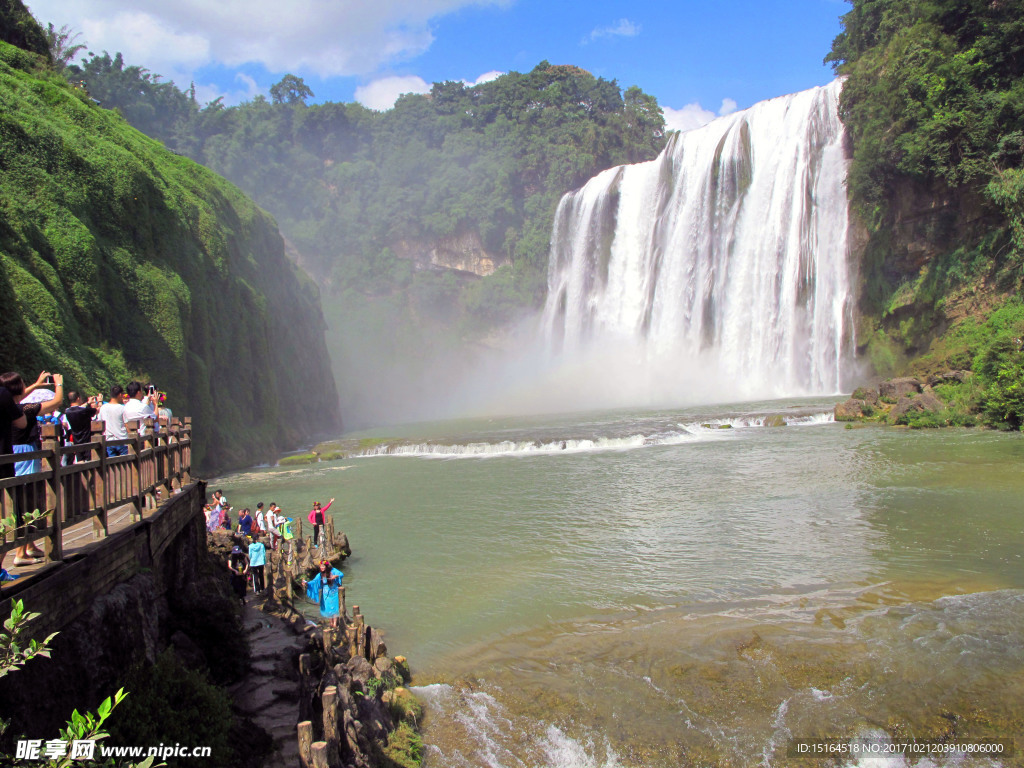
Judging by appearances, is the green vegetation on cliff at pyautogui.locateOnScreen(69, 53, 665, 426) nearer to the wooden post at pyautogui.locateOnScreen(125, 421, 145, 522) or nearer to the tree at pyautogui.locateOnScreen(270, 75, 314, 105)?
the tree at pyautogui.locateOnScreen(270, 75, 314, 105)

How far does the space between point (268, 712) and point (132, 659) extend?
208 cm

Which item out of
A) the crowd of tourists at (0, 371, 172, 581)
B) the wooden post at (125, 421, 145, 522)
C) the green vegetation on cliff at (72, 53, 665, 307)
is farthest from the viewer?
the green vegetation on cliff at (72, 53, 665, 307)

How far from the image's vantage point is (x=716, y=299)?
137 feet

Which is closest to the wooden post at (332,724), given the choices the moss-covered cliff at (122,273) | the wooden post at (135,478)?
the wooden post at (135,478)

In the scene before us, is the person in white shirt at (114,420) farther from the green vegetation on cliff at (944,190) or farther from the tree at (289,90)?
the tree at (289,90)

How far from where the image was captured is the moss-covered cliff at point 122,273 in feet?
55.6

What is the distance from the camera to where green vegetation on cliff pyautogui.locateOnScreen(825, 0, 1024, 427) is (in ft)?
87.9

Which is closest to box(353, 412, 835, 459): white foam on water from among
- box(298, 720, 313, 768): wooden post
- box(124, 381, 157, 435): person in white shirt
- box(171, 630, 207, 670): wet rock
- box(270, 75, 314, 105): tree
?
box(124, 381, 157, 435): person in white shirt

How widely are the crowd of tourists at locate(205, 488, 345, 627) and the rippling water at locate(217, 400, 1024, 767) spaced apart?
0.83 m

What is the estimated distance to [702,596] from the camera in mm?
10695

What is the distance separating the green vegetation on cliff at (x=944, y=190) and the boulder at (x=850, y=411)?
414 cm

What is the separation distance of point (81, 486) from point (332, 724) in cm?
284

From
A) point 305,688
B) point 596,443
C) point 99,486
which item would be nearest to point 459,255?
point 596,443

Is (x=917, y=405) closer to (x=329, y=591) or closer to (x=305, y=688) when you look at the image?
(x=329, y=591)
